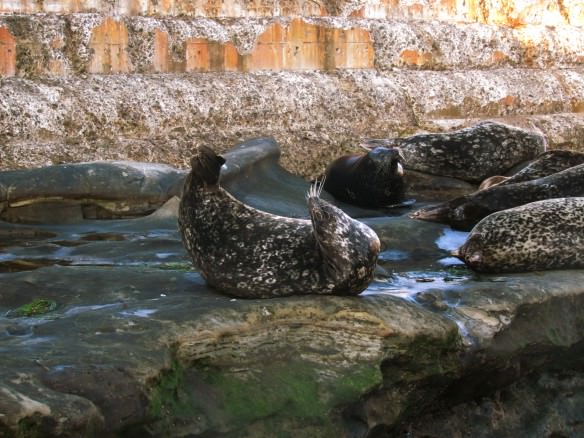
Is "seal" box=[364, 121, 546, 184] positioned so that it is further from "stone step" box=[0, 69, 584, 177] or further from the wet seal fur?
the wet seal fur

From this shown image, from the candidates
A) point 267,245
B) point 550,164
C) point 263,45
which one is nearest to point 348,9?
point 263,45

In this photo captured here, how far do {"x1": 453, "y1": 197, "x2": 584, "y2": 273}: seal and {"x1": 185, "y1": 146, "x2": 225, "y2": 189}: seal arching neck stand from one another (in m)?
1.78

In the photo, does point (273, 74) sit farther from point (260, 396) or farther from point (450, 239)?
point (260, 396)

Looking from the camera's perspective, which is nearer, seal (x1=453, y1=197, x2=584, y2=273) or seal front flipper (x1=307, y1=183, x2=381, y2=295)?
seal front flipper (x1=307, y1=183, x2=381, y2=295)

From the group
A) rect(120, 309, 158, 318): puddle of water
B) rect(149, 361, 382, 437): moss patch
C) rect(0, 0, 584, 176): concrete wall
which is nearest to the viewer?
rect(149, 361, 382, 437): moss patch

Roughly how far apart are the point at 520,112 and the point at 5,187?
21.8ft

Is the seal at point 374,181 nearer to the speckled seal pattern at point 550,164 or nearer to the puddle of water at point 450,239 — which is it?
the speckled seal pattern at point 550,164

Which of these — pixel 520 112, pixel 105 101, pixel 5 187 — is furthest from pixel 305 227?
pixel 520 112

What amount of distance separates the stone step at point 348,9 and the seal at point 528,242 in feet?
15.5

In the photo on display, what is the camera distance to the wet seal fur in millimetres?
7918

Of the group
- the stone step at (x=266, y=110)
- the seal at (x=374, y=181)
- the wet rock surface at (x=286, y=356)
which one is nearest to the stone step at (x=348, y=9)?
the stone step at (x=266, y=110)

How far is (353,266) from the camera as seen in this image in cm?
535

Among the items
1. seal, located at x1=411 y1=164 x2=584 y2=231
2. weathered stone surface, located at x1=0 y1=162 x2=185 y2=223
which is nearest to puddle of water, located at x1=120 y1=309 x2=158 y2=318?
weathered stone surface, located at x1=0 y1=162 x2=185 y2=223

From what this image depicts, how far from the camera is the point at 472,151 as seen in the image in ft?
33.4
